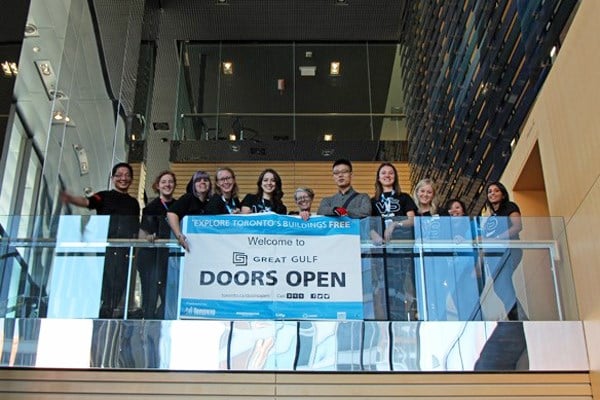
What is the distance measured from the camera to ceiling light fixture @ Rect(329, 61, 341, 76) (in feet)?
54.7

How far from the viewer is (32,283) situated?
23.3 feet

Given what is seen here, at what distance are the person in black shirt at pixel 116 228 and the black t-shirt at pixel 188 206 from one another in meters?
0.36

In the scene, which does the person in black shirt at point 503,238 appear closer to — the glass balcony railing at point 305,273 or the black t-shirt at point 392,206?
the glass balcony railing at point 305,273

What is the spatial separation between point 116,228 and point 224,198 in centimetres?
98

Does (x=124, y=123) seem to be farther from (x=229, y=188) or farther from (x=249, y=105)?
(x=229, y=188)

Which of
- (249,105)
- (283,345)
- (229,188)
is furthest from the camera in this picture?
(249,105)

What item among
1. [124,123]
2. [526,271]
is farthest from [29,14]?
[526,271]

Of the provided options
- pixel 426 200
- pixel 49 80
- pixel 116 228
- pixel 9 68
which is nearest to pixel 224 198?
pixel 116 228

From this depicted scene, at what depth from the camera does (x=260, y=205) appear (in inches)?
295

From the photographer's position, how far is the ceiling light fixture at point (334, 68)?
1667 cm

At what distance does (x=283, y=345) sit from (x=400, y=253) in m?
1.29

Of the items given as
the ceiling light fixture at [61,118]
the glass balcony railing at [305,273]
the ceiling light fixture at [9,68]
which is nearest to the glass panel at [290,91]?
the ceiling light fixture at [9,68]

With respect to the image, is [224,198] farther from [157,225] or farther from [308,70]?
[308,70]

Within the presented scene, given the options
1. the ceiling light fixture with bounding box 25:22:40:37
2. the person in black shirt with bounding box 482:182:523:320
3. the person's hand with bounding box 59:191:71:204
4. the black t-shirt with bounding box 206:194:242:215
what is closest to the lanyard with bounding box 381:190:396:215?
the person in black shirt with bounding box 482:182:523:320
